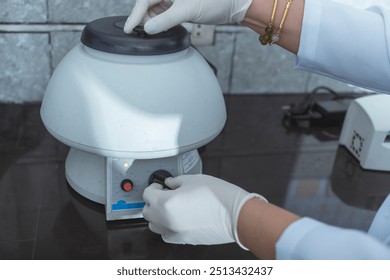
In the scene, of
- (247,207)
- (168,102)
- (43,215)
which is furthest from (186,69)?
(43,215)

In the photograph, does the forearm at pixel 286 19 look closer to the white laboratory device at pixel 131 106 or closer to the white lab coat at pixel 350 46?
the white lab coat at pixel 350 46

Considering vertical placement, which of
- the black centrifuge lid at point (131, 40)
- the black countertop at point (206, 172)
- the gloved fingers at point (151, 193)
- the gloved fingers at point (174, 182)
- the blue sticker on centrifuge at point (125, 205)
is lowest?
the black countertop at point (206, 172)

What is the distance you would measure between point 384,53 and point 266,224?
41 centimetres

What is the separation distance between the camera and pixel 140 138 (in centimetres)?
69

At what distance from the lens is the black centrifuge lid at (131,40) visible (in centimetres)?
71

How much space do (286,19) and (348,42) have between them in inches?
5.0

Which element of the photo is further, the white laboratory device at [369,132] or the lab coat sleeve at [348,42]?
the white laboratory device at [369,132]

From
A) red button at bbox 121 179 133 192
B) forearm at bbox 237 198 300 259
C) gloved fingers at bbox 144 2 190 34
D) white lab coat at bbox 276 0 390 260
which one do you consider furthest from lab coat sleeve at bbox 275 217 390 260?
gloved fingers at bbox 144 2 190 34

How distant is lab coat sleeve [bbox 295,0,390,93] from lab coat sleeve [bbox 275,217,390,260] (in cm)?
38

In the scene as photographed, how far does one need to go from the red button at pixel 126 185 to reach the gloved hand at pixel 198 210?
0.03 meters

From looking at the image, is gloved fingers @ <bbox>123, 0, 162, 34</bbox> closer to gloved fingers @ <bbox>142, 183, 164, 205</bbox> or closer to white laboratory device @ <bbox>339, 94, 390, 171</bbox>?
gloved fingers @ <bbox>142, 183, 164, 205</bbox>

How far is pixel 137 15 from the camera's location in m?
0.76

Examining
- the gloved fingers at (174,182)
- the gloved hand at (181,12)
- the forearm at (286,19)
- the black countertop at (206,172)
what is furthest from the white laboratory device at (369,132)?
the gloved fingers at (174,182)

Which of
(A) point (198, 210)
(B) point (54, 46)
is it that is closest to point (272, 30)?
(A) point (198, 210)
